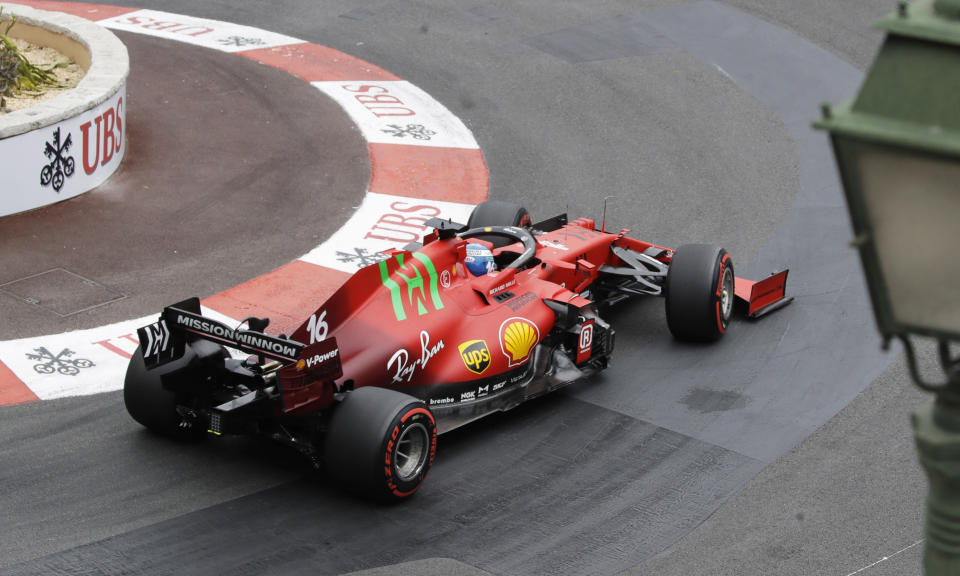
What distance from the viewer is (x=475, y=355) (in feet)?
29.3

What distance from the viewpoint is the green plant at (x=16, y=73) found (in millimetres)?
13430

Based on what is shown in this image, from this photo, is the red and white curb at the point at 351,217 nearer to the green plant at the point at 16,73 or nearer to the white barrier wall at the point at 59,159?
the white barrier wall at the point at 59,159

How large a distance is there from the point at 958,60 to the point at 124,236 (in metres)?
11.0

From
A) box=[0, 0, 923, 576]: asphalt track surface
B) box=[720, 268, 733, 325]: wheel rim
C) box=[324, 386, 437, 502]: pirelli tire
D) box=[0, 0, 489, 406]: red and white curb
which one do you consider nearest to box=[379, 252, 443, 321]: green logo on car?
box=[324, 386, 437, 502]: pirelli tire

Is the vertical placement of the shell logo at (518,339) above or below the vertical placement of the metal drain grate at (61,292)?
above

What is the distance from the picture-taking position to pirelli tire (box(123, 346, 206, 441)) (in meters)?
8.47

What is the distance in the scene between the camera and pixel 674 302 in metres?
10.4

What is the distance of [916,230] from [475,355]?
648cm

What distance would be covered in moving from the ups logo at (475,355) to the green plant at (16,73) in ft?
23.0

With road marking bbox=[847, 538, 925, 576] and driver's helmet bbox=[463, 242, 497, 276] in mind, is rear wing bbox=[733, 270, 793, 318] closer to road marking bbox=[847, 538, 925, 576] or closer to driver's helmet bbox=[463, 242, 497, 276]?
driver's helmet bbox=[463, 242, 497, 276]

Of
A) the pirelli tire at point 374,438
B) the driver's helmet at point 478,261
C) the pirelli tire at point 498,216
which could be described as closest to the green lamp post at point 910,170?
the pirelli tire at point 374,438

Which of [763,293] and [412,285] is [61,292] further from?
[763,293]

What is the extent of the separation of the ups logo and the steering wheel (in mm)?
1139

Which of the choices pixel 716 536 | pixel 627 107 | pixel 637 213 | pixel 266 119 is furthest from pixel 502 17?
pixel 716 536
